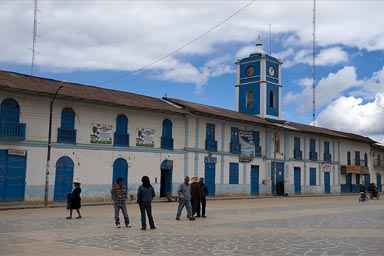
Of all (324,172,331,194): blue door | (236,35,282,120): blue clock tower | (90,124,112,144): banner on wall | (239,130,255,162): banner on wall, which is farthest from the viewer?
(324,172,331,194): blue door

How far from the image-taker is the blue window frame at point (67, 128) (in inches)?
983

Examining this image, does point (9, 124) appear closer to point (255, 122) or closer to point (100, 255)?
point (100, 255)

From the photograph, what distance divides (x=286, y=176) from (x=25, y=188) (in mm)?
24082

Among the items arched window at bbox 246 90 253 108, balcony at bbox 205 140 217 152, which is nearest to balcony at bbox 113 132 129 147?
balcony at bbox 205 140 217 152

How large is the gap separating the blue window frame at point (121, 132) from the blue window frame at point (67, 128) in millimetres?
2798

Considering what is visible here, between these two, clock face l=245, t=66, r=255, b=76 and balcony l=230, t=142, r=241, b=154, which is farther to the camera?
clock face l=245, t=66, r=255, b=76

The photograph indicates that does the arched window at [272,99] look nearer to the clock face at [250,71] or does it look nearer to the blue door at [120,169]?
the clock face at [250,71]

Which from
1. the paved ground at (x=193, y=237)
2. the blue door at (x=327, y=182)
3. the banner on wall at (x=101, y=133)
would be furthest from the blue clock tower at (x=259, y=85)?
the paved ground at (x=193, y=237)

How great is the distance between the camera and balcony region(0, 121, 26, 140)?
22531mm

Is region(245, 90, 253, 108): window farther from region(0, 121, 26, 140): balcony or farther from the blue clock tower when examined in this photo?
region(0, 121, 26, 140): balcony

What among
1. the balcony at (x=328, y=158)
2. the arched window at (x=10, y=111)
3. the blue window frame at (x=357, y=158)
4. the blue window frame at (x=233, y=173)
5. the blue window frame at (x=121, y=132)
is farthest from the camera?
the blue window frame at (x=357, y=158)

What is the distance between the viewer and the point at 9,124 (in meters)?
22.8

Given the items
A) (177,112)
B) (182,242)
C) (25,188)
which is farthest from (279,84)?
(182,242)

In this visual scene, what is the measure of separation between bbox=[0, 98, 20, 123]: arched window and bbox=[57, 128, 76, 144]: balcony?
2.38 m
